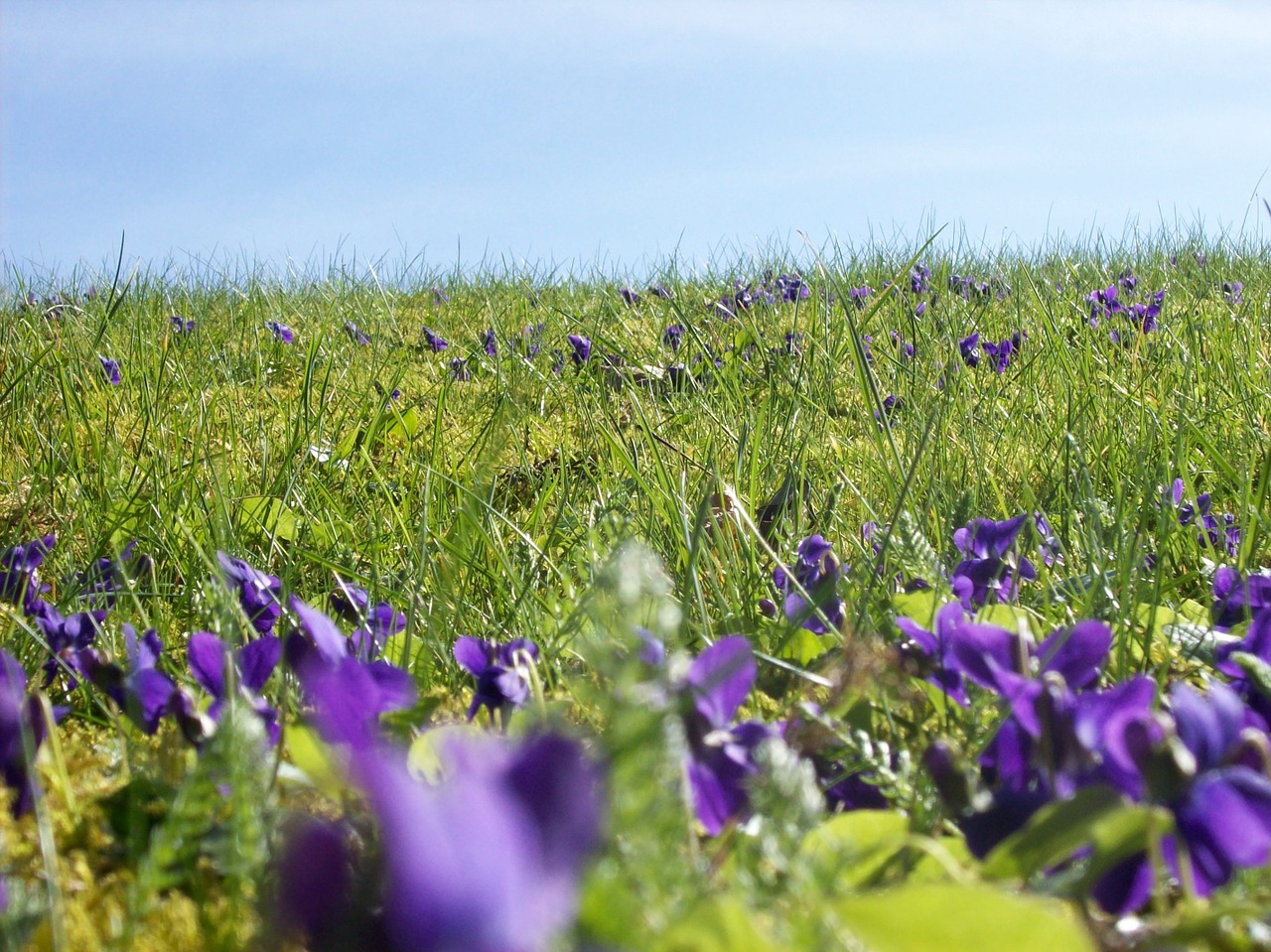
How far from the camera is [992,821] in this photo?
0.76 metres

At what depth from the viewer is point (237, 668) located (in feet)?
3.56

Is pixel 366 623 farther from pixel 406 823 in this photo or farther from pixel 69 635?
pixel 406 823

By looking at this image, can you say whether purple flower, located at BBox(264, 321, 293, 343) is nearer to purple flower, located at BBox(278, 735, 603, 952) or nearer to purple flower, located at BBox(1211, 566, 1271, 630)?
purple flower, located at BBox(1211, 566, 1271, 630)

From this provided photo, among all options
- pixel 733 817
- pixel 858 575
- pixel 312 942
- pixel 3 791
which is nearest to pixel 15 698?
pixel 3 791

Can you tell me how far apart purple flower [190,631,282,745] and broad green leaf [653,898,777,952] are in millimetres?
531

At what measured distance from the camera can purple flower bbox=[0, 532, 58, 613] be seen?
6.17 feet

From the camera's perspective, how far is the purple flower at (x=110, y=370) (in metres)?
3.95

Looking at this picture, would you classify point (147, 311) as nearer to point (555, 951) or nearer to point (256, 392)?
point (256, 392)

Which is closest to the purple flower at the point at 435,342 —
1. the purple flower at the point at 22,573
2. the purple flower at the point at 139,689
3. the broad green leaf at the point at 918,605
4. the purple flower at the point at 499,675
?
the purple flower at the point at 22,573

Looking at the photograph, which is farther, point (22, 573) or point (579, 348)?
A: point (579, 348)

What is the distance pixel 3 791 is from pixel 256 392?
134 inches

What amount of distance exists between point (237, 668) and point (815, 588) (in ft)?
2.78

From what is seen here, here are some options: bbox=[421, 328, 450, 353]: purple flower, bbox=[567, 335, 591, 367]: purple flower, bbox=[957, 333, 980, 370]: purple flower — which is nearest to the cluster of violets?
bbox=[567, 335, 591, 367]: purple flower

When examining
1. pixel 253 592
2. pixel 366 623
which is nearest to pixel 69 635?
pixel 253 592
